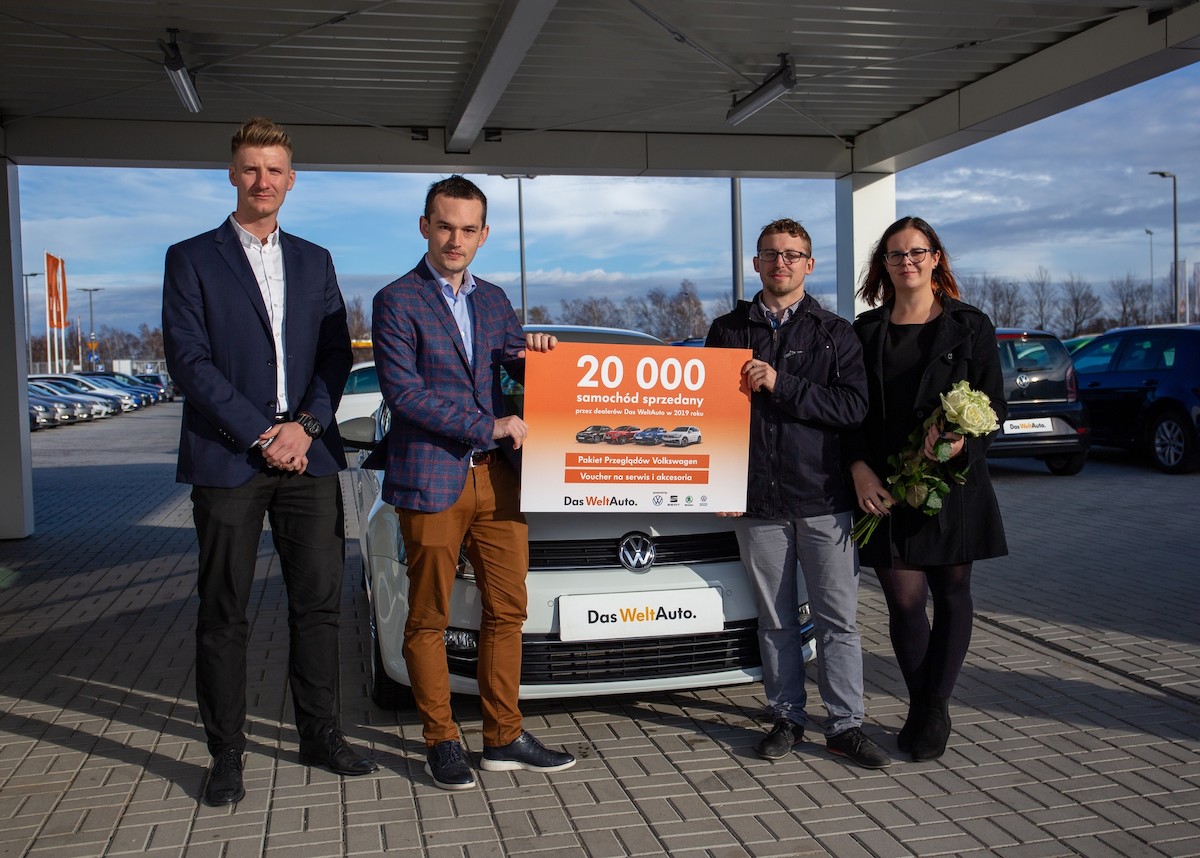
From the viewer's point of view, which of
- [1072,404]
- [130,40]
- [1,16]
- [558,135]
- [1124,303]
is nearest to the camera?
[1,16]

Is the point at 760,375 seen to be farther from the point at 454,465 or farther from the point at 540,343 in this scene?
the point at 454,465

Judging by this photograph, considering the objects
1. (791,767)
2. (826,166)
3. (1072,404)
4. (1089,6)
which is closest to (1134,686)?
(791,767)

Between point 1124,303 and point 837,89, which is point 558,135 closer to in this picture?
point 837,89

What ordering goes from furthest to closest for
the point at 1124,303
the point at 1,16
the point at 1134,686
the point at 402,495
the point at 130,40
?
the point at 1124,303 → the point at 130,40 → the point at 1,16 → the point at 1134,686 → the point at 402,495

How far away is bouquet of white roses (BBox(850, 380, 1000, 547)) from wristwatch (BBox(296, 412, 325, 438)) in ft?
6.62

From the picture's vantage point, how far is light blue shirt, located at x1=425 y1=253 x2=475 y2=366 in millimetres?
3623

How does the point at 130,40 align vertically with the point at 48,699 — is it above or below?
above

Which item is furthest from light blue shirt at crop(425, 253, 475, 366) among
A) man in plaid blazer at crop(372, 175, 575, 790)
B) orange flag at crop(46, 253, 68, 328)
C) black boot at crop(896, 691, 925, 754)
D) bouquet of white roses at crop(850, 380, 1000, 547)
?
orange flag at crop(46, 253, 68, 328)

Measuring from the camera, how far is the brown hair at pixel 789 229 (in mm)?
3779

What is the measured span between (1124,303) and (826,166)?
57.2 metres

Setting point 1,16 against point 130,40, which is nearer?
point 1,16

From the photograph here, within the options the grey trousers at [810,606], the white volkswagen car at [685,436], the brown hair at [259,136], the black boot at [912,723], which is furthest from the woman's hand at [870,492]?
the brown hair at [259,136]

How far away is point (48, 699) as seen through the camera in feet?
15.6

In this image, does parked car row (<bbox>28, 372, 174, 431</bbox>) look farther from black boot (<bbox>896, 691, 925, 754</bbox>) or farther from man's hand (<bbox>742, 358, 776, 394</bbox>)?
black boot (<bbox>896, 691, 925, 754</bbox>)
